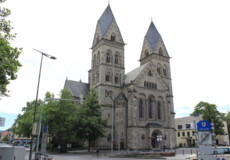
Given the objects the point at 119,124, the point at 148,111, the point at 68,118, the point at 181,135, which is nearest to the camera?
the point at 68,118

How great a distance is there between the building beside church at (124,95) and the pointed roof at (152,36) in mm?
3720

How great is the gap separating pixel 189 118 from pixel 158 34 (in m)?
31.3

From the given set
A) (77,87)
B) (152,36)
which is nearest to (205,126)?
(77,87)

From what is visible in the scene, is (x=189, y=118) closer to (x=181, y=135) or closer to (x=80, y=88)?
(x=181, y=135)

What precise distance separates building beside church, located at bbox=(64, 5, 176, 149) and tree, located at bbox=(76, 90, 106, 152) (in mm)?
4263

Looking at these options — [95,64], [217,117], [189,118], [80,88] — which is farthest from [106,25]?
[189,118]

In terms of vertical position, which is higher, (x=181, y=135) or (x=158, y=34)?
(x=158, y=34)

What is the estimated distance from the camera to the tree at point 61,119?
1502 inches

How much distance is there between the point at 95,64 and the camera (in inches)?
2258

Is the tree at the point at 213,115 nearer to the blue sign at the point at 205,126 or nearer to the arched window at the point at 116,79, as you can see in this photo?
the arched window at the point at 116,79

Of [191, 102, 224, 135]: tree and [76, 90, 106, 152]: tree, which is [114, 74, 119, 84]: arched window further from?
[191, 102, 224, 135]: tree

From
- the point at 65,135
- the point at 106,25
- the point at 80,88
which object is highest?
the point at 106,25

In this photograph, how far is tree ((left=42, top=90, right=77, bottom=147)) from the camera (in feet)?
125

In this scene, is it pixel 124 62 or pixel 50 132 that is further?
pixel 124 62
